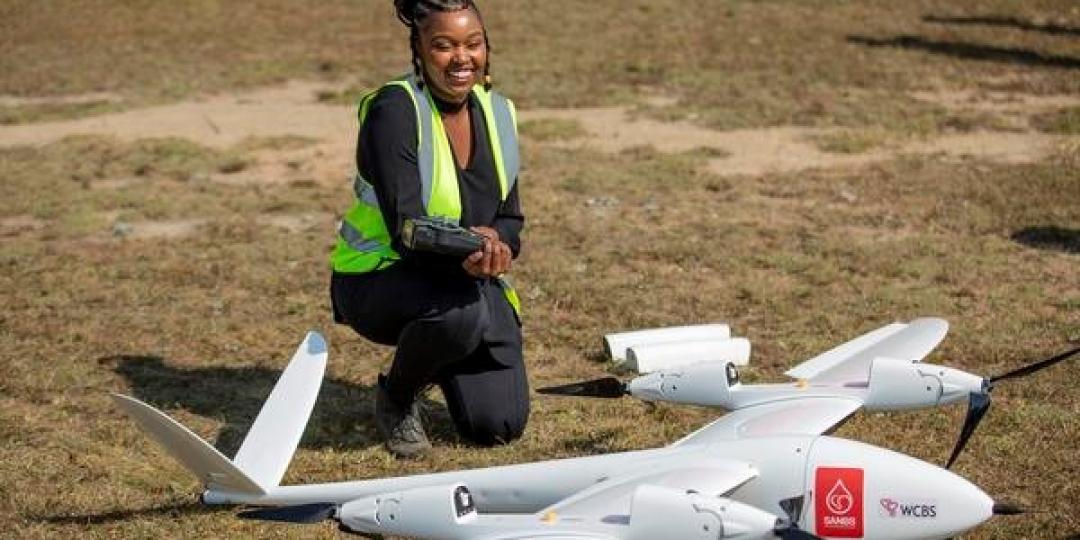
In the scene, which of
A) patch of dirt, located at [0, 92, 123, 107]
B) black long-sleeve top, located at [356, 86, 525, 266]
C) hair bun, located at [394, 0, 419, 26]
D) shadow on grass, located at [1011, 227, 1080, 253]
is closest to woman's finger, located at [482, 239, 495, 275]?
black long-sleeve top, located at [356, 86, 525, 266]

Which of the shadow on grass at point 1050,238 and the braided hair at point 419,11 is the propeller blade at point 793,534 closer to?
the braided hair at point 419,11

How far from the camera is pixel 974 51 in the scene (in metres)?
18.7

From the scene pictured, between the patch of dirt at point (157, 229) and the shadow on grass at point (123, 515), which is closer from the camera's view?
the shadow on grass at point (123, 515)

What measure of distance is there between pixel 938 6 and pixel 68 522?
1877cm

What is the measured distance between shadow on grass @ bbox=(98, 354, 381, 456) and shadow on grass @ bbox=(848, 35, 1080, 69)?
473 inches

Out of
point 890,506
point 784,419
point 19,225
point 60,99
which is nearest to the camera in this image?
point 890,506

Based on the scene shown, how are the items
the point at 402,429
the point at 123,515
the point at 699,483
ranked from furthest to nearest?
the point at 402,429, the point at 123,515, the point at 699,483

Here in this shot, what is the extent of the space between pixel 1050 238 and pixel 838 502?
20.0 feet

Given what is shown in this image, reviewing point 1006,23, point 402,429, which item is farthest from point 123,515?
point 1006,23

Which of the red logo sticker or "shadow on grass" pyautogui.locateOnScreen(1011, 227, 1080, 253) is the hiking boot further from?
"shadow on grass" pyautogui.locateOnScreen(1011, 227, 1080, 253)

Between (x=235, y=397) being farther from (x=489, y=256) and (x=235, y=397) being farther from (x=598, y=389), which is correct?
(x=598, y=389)

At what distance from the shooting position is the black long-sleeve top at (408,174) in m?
6.53

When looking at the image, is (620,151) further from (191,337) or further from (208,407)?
(208,407)

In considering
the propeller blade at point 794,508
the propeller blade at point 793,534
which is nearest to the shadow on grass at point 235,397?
the propeller blade at point 794,508
